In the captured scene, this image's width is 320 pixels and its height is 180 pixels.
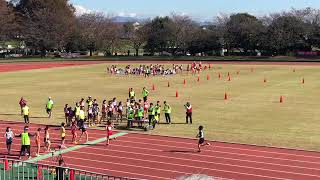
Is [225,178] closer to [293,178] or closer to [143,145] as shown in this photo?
[293,178]

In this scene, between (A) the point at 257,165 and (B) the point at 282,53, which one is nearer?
(A) the point at 257,165

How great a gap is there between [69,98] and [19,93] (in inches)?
260

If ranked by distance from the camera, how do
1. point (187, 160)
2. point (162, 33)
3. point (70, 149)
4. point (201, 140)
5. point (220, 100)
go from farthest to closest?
point (162, 33) → point (220, 100) → point (70, 149) → point (201, 140) → point (187, 160)

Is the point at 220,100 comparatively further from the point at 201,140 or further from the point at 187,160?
the point at 187,160

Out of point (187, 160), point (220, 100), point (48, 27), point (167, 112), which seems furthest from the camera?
point (48, 27)

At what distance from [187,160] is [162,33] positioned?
95.9m

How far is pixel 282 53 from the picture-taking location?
101250 mm

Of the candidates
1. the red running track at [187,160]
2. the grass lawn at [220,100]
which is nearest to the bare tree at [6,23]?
the grass lawn at [220,100]

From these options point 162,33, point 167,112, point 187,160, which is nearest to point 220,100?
point 167,112

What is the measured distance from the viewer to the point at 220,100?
122 ft

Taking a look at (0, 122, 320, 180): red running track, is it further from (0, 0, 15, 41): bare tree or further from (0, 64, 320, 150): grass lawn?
(0, 0, 15, 41): bare tree

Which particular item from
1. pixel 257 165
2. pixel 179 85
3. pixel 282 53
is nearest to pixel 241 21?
pixel 282 53

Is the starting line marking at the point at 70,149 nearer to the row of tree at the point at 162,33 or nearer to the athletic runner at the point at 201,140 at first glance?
the athletic runner at the point at 201,140

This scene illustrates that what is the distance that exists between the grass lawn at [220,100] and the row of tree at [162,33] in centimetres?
4477
